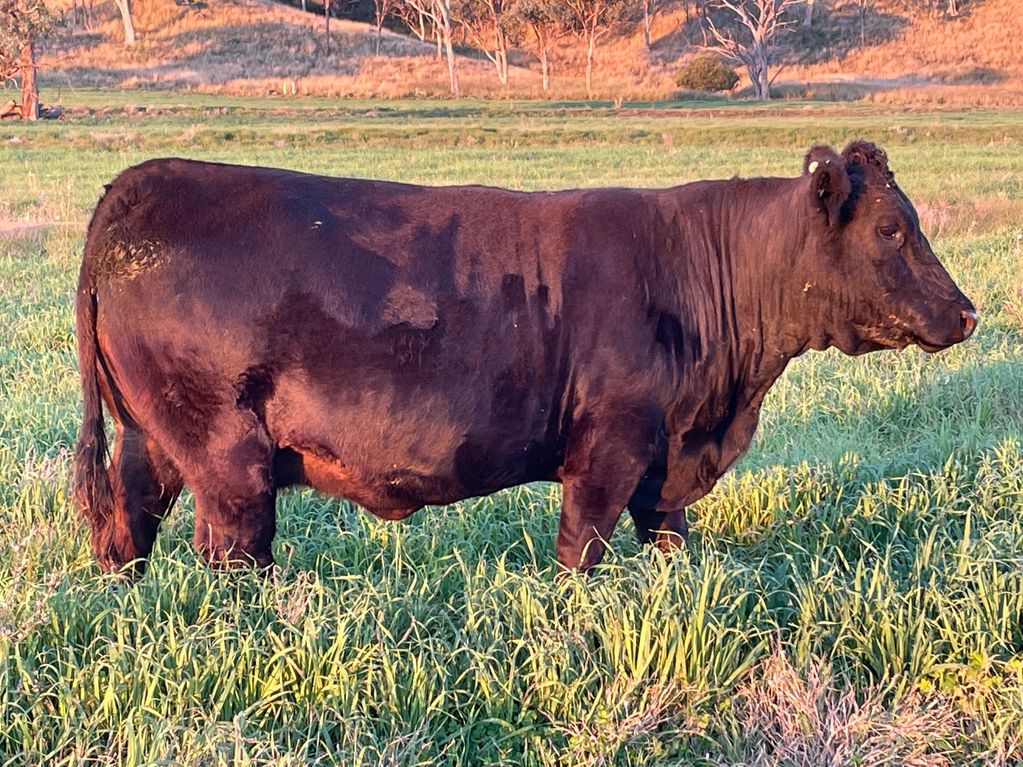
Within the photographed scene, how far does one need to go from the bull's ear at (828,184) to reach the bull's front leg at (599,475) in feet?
3.54

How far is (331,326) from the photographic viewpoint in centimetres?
393

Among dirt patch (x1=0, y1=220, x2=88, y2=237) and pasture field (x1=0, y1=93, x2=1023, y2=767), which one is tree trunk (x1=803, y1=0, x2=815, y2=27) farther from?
pasture field (x1=0, y1=93, x2=1023, y2=767)

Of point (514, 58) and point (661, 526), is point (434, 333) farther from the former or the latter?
point (514, 58)

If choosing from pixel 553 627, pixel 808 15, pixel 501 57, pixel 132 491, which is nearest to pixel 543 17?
pixel 501 57

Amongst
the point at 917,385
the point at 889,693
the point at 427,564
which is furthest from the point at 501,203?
the point at 917,385

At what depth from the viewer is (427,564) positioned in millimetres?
4574

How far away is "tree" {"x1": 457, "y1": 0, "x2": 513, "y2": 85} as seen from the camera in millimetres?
66812

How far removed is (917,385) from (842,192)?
3.35m

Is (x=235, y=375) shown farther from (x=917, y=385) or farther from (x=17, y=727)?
(x=917, y=385)

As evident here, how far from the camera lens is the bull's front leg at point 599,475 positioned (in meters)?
4.10

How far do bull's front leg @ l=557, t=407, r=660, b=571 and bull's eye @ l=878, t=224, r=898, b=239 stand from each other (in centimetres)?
118

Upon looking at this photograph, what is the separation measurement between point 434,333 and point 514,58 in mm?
79267

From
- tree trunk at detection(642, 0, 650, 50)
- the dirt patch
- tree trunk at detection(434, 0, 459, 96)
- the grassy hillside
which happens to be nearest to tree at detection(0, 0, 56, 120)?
the grassy hillside

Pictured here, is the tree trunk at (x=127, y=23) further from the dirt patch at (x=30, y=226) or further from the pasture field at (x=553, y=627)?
the pasture field at (x=553, y=627)
